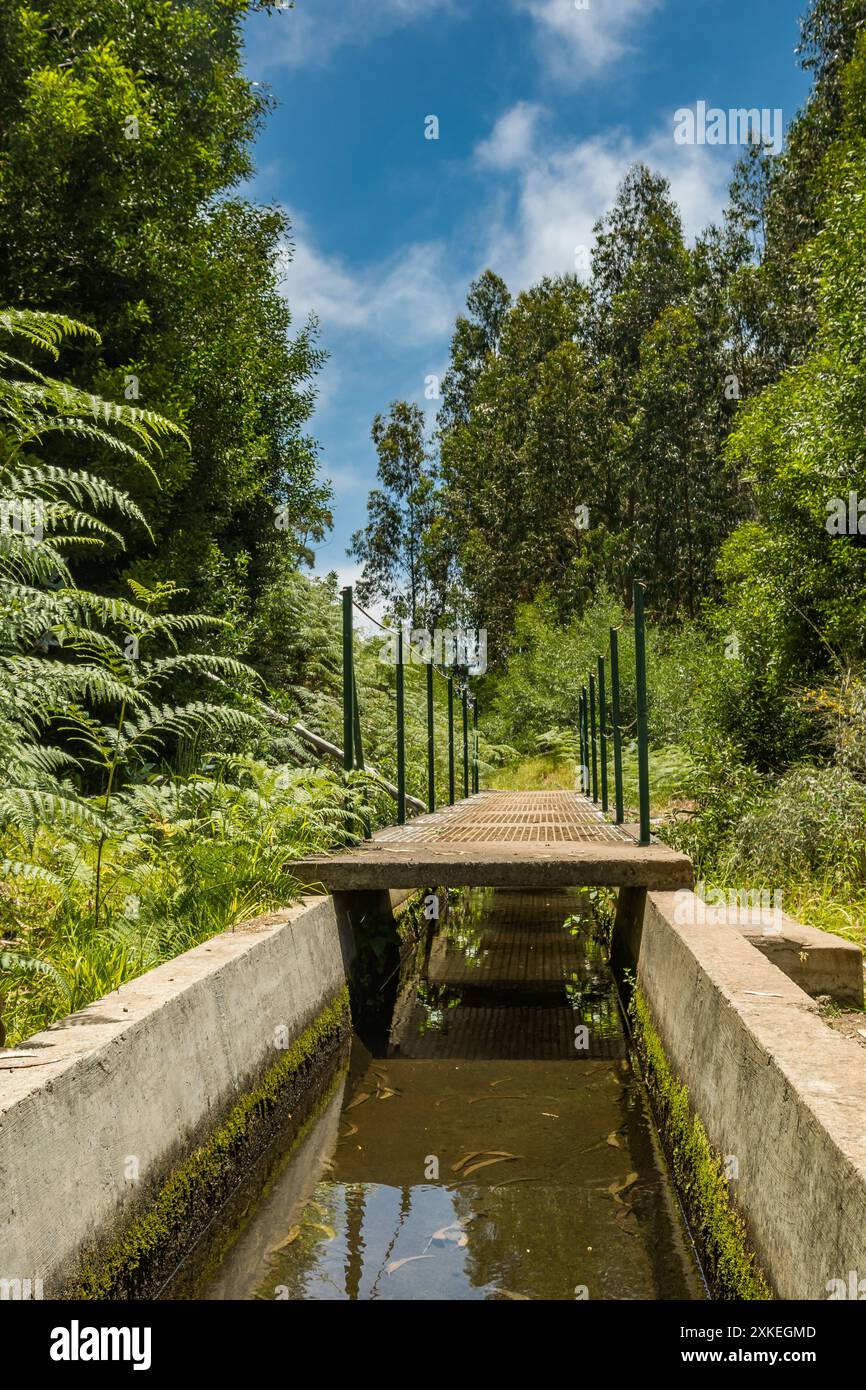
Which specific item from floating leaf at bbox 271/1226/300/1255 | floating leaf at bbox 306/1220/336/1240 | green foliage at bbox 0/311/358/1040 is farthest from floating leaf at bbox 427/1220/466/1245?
green foliage at bbox 0/311/358/1040

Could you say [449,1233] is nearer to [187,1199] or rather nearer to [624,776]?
[187,1199]

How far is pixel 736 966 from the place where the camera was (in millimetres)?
3879

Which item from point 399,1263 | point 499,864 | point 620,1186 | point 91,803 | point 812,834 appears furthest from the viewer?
point 812,834

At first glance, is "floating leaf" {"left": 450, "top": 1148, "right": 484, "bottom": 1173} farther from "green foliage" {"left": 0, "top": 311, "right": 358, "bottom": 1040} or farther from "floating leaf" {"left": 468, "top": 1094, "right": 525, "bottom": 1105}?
"green foliage" {"left": 0, "top": 311, "right": 358, "bottom": 1040}

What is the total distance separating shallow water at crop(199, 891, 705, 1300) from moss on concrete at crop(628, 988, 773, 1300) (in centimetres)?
8

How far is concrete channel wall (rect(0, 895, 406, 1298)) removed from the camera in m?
2.39

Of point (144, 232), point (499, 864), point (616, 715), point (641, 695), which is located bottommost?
point (499, 864)

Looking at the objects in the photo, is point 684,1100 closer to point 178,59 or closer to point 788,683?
point 788,683

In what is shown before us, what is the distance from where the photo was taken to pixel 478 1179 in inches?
152

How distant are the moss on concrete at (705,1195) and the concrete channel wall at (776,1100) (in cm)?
6

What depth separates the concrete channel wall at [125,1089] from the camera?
94.0 inches

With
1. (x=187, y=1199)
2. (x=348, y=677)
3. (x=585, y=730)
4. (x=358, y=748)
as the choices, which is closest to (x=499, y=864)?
(x=348, y=677)

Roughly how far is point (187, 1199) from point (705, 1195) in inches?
66.1
